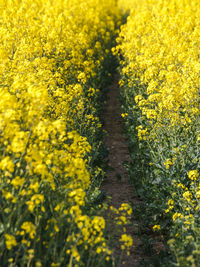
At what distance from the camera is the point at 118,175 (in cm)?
660

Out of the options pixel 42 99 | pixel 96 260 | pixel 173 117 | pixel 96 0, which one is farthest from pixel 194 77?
pixel 96 0

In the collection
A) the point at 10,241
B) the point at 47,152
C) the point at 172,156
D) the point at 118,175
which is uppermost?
the point at 118,175

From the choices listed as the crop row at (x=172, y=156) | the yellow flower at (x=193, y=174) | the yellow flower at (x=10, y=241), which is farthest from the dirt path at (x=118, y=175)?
the yellow flower at (x=10, y=241)

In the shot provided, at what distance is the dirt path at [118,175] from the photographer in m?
4.77

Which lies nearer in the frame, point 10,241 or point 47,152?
point 10,241

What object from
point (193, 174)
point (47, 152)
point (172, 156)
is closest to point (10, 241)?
point (47, 152)

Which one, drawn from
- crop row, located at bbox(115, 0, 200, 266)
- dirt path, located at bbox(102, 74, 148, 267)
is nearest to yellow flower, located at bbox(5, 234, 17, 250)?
dirt path, located at bbox(102, 74, 148, 267)

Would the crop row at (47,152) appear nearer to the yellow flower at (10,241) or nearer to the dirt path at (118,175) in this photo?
the yellow flower at (10,241)

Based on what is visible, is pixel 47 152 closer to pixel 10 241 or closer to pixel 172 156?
pixel 10 241

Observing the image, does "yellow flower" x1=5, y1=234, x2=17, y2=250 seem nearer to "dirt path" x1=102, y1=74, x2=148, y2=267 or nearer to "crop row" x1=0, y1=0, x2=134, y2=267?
"crop row" x1=0, y1=0, x2=134, y2=267

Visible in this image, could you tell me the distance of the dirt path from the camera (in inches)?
188

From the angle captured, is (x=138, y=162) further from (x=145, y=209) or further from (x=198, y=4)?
(x=198, y=4)

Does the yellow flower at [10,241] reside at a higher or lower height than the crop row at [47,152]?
lower

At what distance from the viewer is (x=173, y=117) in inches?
216
